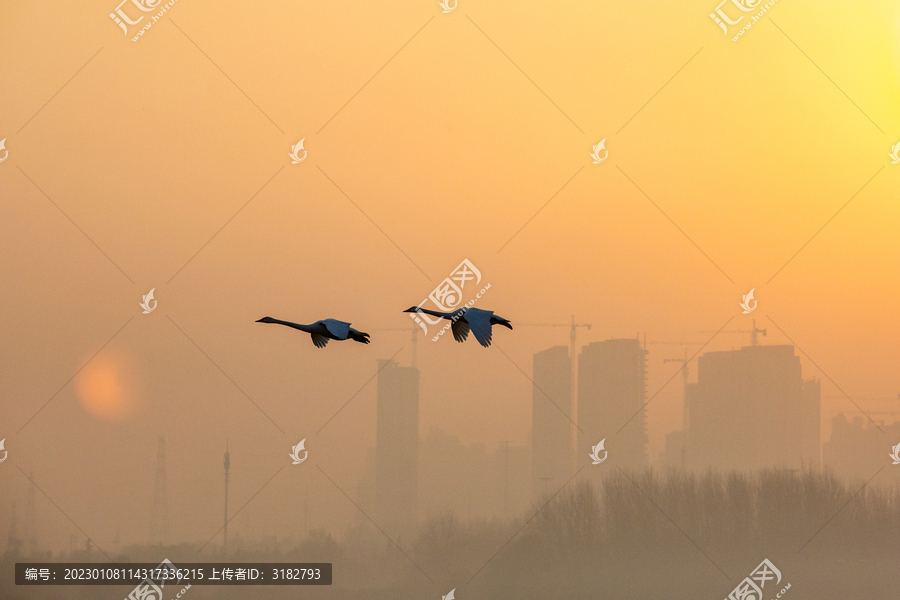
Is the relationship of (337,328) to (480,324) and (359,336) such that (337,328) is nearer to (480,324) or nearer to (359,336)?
(359,336)

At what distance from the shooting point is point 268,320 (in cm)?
1112

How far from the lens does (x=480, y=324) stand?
8.90 meters

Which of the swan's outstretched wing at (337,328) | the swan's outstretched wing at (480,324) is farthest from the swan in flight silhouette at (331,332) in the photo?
the swan's outstretched wing at (480,324)

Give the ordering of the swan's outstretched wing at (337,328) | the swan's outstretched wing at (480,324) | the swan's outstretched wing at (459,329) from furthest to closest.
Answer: the swan's outstretched wing at (459,329) → the swan's outstretched wing at (337,328) → the swan's outstretched wing at (480,324)

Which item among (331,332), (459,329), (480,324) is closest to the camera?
(480,324)

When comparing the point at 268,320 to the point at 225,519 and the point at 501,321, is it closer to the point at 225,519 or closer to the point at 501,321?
the point at 501,321

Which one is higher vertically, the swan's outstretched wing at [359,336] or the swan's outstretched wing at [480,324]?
the swan's outstretched wing at [359,336]

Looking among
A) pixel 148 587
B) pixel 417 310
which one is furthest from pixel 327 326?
pixel 148 587

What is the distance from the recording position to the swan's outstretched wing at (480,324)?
28.6 feet

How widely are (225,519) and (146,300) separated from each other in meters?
4.54

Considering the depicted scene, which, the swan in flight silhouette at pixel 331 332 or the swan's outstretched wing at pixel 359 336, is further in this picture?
the swan's outstretched wing at pixel 359 336

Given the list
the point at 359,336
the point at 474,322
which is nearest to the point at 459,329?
the point at 474,322

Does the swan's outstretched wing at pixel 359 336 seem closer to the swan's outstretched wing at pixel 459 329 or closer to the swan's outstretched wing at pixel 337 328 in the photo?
the swan's outstretched wing at pixel 337 328

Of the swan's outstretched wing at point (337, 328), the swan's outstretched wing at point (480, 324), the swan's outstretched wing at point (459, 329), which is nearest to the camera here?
the swan's outstretched wing at point (480, 324)
